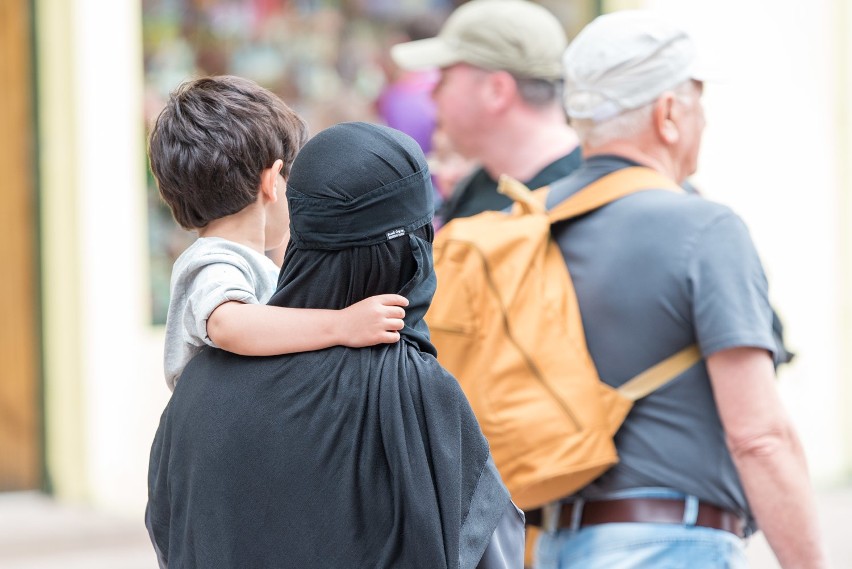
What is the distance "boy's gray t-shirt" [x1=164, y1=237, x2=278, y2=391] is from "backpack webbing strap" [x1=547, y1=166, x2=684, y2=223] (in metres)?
0.77

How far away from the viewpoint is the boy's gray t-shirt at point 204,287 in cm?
185

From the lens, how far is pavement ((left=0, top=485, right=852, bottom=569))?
5855mm

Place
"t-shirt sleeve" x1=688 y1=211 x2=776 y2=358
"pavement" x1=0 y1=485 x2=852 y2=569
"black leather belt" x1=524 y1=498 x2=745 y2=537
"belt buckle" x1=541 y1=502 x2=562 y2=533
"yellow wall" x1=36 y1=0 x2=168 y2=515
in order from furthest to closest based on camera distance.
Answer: "yellow wall" x1=36 y1=0 x2=168 y2=515 → "pavement" x1=0 y1=485 x2=852 y2=569 → "belt buckle" x1=541 y1=502 x2=562 y2=533 → "black leather belt" x1=524 y1=498 x2=745 y2=537 → "t-shirt sleeve" x1=688 y1=211 x2=776 y2=358

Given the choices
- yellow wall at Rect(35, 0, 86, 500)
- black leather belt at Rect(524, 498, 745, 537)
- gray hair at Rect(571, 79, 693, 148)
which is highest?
gray hair at Rect(571, 79, 693, 148)

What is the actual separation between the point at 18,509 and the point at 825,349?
15.2ft

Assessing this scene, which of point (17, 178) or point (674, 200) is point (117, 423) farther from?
point (674, 200)

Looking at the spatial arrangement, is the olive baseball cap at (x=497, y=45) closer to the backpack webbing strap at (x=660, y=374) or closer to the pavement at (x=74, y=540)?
the backpack webbing strap at (x=660, y=374)

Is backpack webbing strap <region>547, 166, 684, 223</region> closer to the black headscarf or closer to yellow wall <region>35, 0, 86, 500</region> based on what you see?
the black headscarf

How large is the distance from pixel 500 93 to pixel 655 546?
63.5 inches

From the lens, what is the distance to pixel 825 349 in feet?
25.3

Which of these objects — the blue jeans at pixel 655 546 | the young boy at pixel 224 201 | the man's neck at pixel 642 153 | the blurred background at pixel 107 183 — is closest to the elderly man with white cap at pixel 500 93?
the man's neck at pixel 642 153

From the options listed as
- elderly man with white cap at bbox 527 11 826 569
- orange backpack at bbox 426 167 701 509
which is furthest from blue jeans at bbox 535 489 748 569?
orange backpack at bbox 426 167 701 509

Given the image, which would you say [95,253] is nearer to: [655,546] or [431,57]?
[431,57]

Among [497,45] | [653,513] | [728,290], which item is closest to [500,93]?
[497,45]
